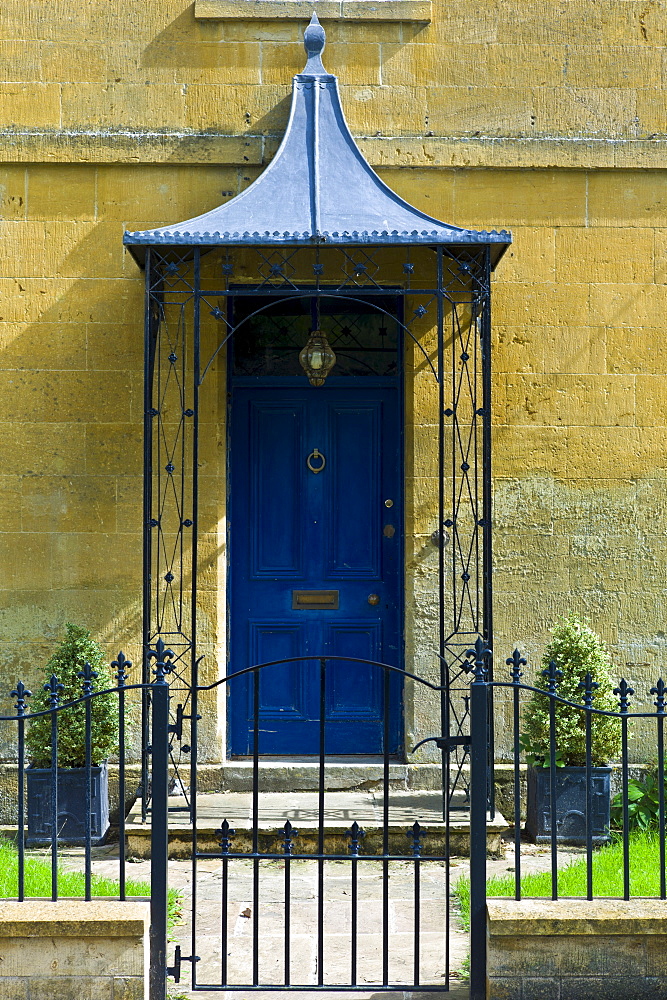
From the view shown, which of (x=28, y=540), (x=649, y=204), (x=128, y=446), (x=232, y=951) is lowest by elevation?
(x=232, y=951)

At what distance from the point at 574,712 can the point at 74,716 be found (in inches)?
115

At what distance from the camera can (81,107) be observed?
697 centimetres

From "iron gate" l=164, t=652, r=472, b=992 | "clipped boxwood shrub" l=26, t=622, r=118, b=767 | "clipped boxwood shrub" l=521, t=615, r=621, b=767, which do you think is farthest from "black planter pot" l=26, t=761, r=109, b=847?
"clipped boxwood shrub" l=521, t=615, r=621, b=767

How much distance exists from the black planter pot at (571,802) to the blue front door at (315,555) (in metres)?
1.20

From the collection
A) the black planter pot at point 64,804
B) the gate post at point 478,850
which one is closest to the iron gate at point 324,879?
the gate post at point 478,850

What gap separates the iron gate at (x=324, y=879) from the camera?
13.9 ft

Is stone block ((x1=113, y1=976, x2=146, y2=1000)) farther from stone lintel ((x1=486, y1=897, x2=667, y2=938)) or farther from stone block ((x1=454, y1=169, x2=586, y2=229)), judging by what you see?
stone block ((x1=454, y1=169, x2=586, y2=229))

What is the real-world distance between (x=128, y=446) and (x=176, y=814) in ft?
7.72

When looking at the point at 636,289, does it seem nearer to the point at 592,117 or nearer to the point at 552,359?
the point at 552,359

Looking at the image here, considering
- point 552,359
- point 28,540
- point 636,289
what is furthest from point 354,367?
point 28,540

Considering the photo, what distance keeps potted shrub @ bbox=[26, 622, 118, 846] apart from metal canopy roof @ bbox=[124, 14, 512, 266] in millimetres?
2587

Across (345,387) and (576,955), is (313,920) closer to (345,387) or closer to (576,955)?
(576,955)

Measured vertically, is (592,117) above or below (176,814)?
above

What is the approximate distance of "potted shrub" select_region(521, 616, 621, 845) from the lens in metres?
6.12
